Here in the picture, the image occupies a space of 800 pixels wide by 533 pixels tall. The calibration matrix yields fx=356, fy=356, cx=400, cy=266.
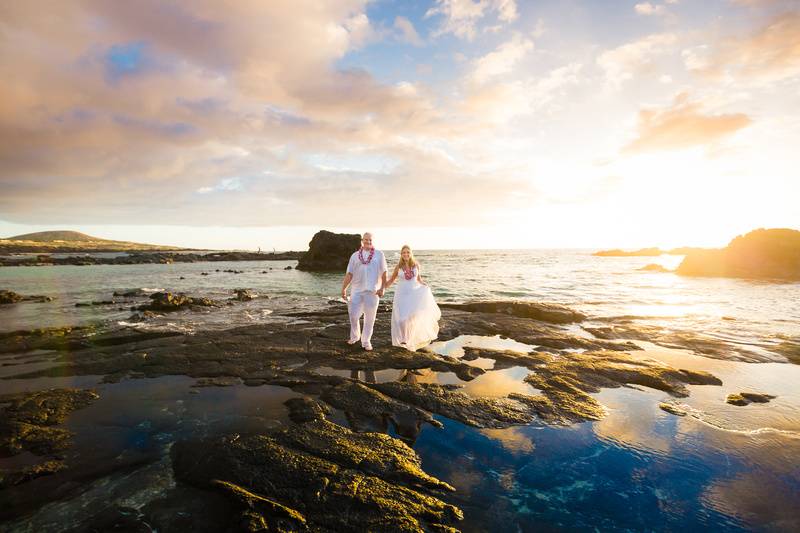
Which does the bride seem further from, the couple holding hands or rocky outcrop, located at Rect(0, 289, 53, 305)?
rocky outcrop, located at Rect(0, 289, 53, 305)

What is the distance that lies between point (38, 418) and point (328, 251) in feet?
200

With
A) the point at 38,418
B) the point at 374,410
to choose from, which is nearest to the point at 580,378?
the point at 374,410

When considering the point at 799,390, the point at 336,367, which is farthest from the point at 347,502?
the point at 799,390

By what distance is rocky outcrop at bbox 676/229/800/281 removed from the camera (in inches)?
1832

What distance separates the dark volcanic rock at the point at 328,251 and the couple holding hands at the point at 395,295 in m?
53.9

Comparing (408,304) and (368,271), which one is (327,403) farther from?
(408,304)

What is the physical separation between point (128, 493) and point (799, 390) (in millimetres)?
12377

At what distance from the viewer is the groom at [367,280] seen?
1024 centimetres

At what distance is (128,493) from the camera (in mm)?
4039

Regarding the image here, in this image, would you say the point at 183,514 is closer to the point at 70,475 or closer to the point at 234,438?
the point at 234,438

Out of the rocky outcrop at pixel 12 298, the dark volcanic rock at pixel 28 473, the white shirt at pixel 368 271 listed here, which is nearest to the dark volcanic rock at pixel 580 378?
the white shirt at pixel 368 271

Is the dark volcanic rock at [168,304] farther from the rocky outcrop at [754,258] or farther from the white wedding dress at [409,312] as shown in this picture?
the rocky outcrop at [754,258]

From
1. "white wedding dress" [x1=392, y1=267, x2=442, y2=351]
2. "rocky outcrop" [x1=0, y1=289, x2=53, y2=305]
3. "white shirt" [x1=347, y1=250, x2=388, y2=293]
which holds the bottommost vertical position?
"rocky outcrop" [x1=0, y1=289, x2=53, y2=305]

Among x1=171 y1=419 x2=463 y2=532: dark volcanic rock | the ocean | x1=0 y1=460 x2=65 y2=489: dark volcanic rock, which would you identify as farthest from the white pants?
x1=0 y1=460 x2=65 y2=489: dark volcanic rock
